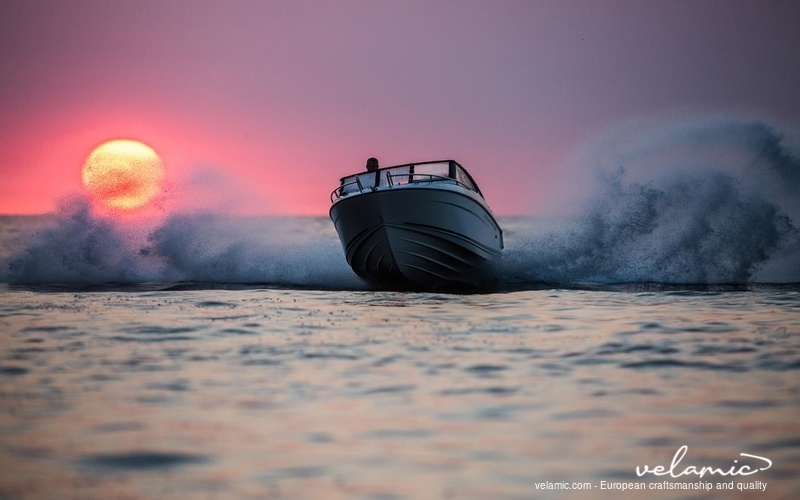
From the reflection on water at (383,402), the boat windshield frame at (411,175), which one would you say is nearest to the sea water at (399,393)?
the reflection on water at (383,402)

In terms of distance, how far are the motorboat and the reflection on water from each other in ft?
17.2

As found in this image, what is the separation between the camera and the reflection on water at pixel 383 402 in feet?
14.4

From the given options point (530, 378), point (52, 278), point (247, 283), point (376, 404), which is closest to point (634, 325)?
point (530, 378)

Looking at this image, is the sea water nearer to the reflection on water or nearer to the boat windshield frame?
the reflection on water

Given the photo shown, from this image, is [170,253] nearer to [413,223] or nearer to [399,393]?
[413,223]

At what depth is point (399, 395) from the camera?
6.37 meters

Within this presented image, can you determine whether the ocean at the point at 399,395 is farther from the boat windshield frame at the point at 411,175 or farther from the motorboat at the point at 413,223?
the boat windshield frame at the point at 411,175

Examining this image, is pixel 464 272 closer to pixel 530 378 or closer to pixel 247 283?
pixel 247 283

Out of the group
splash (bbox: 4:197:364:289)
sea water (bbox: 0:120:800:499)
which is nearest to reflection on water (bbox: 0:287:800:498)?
sea water (bbox: 0:120:800:499)

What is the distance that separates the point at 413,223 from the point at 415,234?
29 cm

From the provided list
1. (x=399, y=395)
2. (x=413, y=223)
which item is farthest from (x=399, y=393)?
(x=413, y=223)

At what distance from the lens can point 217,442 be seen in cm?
501

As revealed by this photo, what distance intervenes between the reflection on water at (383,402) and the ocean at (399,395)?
0.02 metres

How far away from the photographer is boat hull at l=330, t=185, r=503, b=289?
1652 cm
